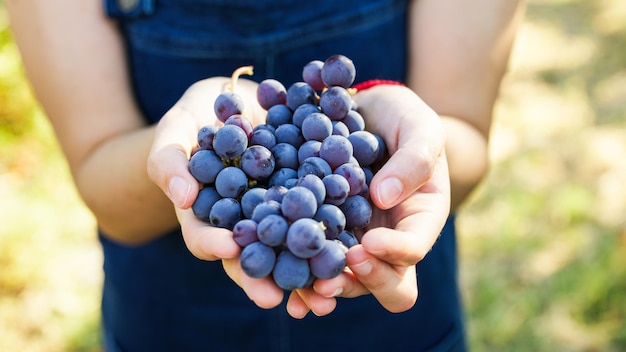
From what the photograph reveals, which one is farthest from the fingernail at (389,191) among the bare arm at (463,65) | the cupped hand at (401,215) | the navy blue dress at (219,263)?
the navy blue dress at (219,263)

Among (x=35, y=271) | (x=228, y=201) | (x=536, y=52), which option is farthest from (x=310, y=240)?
(x=536, y=52)

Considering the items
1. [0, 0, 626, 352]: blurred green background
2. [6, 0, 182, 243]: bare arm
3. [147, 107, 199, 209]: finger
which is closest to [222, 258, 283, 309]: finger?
[147, 107, 199, 209]: finger

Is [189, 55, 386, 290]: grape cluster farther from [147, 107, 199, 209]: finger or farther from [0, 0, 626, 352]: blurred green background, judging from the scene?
[0, 0, 626, 352]: blurred green background

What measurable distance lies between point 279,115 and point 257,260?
29 cm

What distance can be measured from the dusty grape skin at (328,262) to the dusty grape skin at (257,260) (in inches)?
2.0

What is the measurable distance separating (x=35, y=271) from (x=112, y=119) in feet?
4.56

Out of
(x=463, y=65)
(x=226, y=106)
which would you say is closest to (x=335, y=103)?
(x=226, y=106)

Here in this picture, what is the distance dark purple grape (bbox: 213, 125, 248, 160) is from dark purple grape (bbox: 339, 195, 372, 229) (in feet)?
0.52

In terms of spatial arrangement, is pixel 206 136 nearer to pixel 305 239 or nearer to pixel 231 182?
pixel 231 182

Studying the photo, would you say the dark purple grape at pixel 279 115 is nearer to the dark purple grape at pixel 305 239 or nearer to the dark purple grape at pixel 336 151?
the dark purple grape at pixel 336 151

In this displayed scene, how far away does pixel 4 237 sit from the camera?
253 centimetres

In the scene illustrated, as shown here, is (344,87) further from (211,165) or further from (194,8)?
(194,8)

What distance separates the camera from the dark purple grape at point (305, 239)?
2.60 feet

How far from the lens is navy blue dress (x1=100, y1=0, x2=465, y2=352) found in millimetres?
1267
